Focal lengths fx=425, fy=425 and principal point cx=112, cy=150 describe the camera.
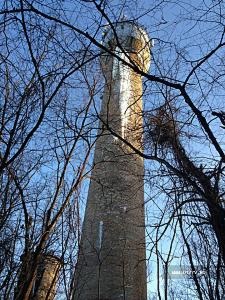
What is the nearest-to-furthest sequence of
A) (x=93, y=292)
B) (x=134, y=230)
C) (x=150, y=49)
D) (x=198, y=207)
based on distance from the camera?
(x=150, y=49) → (x=198, y=207) → (x=93, y=292) → (x=134, y=230)

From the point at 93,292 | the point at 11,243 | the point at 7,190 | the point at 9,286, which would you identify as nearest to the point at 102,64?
the point at 7,190

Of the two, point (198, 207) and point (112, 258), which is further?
point (112, 258)

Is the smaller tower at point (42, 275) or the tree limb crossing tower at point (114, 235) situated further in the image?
the tree limb crossing tower at point (114, 235)

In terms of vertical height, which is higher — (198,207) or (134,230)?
(134,230)

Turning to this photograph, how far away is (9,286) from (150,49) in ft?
8.32

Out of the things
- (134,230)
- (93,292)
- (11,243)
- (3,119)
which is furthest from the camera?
(134,230)

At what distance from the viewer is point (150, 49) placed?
3266mm

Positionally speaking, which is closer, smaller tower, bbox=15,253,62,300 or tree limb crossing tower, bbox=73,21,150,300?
smaller tower, bbox=15,253,62,300

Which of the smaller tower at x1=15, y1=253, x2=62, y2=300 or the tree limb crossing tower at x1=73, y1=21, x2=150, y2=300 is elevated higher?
the tree limb crossing tower at x1=73, y1=21, x2=150, y2=300

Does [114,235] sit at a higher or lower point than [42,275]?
higher

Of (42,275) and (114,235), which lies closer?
(42,275)

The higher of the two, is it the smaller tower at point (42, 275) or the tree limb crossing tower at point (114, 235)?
the tree limb crossing tower at point (114, 235)

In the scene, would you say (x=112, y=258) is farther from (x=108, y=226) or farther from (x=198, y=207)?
(x=198, y=207)

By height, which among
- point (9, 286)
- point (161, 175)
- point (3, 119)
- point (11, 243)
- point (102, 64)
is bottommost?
point (9, 286)
